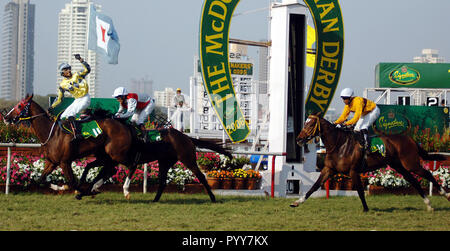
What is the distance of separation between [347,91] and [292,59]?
3063 millimetres

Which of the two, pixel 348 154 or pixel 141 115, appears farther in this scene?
pixel 141 115

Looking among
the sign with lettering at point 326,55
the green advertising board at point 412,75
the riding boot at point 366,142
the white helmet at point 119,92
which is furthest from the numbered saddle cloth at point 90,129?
the green advertising board at point 412,75

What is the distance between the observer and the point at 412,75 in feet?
101

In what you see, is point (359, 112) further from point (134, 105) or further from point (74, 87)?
point (74, 87)

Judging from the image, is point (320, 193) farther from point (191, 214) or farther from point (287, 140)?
point (191, 214)

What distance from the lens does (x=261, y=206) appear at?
8.40m

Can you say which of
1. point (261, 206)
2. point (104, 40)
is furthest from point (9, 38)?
point (261, 206)

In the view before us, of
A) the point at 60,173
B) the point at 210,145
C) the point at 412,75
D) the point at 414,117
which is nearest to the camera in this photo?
the point at 210,145

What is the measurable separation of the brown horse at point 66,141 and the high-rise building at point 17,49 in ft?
485

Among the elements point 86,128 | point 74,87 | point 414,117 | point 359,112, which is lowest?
point 86,128

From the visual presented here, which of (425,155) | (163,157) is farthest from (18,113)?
(425,155)

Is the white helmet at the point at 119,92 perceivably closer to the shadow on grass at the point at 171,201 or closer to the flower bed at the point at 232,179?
the shadow on grass at the point at 171,201

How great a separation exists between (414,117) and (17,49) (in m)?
157

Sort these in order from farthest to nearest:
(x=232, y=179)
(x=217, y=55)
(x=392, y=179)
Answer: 1. (x=392, y=179)
2. (x=217, y=55)
3. (x=232, y=179)
